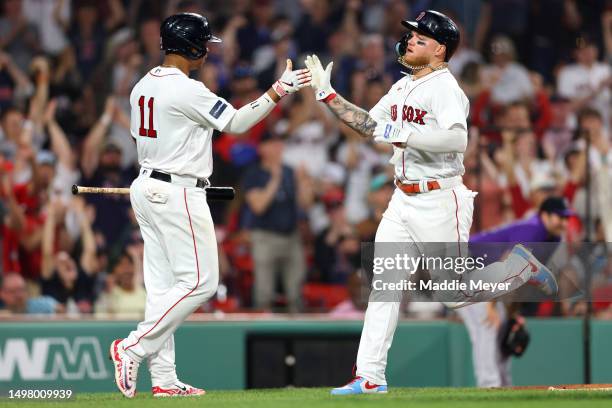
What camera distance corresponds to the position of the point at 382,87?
43.5 ft

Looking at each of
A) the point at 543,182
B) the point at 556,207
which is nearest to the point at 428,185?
the point at 556,207

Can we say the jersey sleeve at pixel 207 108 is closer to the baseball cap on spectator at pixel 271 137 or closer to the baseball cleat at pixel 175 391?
the baseball cleat at pixel 175 391

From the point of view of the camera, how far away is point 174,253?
7.27 metres

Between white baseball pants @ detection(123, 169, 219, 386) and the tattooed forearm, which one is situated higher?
the tattooed forearm

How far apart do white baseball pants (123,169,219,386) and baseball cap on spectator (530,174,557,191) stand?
4.73m

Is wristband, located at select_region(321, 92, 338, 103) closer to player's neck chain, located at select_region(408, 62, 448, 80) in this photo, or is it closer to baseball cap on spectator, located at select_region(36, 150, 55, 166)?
player's neck chain, located at select_region(408, 62, 448, 80)

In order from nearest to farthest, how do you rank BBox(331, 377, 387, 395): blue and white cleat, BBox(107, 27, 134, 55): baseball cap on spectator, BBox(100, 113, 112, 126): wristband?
BBox(331, 377, 387, 395): blue and white cleat → BBox(100, 113, 112, 126): wristband → BBox(107, 27, 134, 55): baseball cap on spectator

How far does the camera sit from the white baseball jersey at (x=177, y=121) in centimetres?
723

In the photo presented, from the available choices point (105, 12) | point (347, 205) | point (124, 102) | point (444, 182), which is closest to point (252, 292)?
point (347, 205)

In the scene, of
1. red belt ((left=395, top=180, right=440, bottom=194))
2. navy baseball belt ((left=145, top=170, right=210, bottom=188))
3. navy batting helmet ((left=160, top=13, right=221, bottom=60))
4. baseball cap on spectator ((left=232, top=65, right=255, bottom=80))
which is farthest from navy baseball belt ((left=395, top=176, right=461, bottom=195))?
baseball cap on spectator ((left=232, top=65, right=255, bottom=80))

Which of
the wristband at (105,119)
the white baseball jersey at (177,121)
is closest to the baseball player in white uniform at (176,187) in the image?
the white baseball jersey at (177,121)

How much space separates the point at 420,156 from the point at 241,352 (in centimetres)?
417

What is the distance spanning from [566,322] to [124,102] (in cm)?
504

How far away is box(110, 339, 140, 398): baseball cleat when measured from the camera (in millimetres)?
7129
